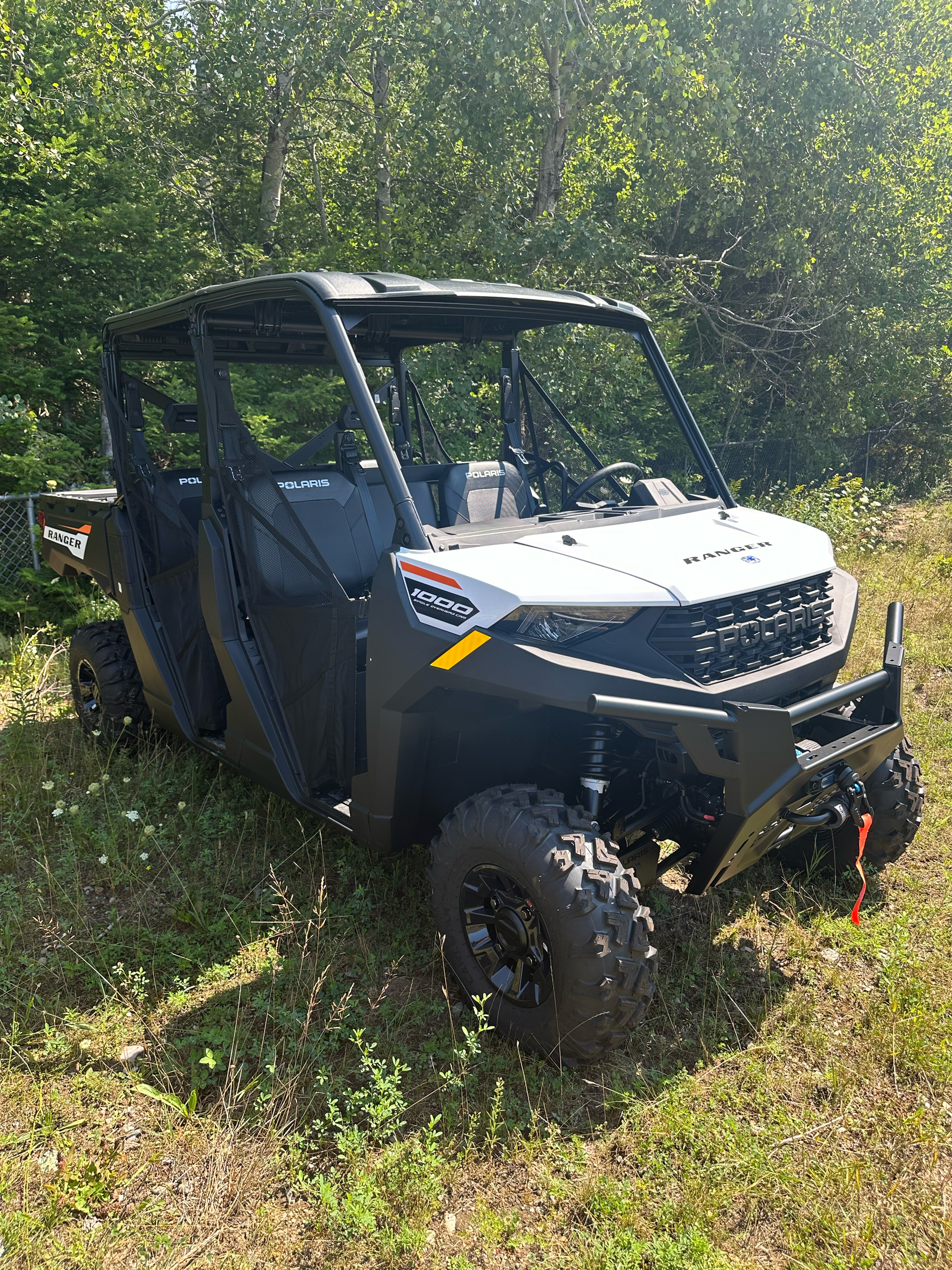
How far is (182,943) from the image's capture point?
3.23m

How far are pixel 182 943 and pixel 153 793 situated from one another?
48.9 inches

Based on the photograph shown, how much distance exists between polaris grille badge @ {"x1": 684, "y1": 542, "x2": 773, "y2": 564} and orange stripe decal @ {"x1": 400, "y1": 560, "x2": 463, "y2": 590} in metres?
0.71

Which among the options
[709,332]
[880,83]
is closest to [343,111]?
[709,332]

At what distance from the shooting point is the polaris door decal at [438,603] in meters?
2.54

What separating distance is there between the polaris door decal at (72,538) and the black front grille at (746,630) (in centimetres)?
333

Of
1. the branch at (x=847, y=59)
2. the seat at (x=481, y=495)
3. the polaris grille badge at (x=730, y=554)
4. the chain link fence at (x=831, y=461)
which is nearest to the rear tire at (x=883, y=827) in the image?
the polaris grille badge at (x=730, y=554)

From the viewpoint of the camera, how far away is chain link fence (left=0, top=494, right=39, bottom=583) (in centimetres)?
752

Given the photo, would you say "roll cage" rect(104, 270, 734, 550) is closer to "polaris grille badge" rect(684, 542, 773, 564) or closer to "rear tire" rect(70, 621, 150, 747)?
"polaris grille badge" rect(684, 542, 773, 564)

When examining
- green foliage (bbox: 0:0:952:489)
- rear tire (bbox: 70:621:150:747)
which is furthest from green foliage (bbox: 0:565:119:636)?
rear tire (bbox: 70:621:150:747)

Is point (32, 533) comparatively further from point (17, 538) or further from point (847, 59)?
point (847, 59)

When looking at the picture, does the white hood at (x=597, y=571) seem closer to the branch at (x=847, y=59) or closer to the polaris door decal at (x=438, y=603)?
the polaris door decal at (x=438, y=603)

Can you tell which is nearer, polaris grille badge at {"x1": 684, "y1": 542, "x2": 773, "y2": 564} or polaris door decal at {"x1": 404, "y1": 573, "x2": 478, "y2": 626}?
polaris door decal at {"x1": 404, "y1": 573, "x2": 478, "y2": 626}

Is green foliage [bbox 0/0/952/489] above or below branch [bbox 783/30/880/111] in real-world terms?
below

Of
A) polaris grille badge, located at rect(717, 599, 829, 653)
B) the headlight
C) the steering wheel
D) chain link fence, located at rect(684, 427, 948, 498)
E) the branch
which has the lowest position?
chain link fence, located at rect(684, 427, 948, 498)
